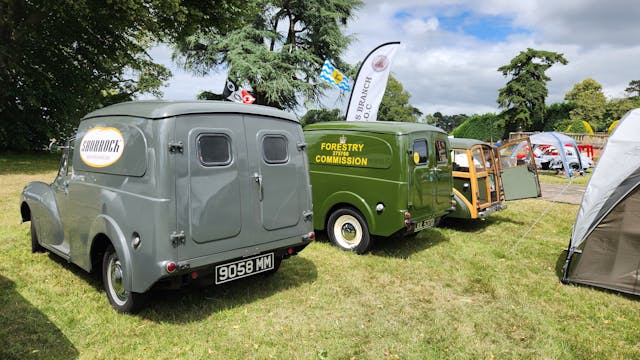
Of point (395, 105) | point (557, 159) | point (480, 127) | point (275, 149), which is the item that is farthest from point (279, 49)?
point (395, 105)

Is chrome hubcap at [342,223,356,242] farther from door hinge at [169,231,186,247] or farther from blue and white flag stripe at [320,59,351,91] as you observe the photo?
blue and white flag stripe at [320,59,351,91]

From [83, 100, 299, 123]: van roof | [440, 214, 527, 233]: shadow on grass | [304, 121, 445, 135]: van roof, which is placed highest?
[83, 100, 299, 123]: van roof

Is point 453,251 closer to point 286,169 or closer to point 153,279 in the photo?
point 286,169

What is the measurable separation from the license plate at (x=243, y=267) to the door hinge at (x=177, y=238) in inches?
19.7

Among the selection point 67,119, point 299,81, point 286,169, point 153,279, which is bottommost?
point 153,279

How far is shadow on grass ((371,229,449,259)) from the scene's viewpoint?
726 cm

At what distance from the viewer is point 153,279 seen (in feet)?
12.8

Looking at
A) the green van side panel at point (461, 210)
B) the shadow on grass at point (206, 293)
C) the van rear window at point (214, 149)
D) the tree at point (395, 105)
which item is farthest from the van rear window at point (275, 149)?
the tree at point (395, 105)

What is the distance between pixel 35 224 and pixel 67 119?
15.7 m

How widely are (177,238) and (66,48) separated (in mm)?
18701

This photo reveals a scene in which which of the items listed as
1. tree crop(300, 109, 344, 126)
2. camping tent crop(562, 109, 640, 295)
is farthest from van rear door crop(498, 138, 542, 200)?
tree crop(300, 109, 344, 126)

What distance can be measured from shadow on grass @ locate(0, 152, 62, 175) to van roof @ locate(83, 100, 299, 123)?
11.9 meters

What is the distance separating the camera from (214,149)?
4.29m

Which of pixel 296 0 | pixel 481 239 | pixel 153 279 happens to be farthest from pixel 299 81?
pixel 153 279
